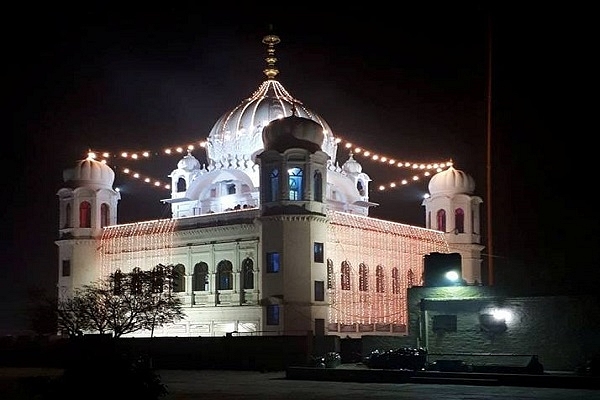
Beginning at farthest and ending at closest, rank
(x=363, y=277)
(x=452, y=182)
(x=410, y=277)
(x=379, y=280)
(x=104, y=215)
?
(x=452, y=182) → (x=104, y=215) → (x=410, y=277) → (x=379, y=280) → (x=363, y=277)

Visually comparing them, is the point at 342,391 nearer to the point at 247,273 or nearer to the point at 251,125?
the point at 247,273

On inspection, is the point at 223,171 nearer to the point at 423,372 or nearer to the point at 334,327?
the point at 334,327

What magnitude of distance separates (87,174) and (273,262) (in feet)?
47.5

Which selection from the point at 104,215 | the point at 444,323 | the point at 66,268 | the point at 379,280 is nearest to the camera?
the point at 444,323

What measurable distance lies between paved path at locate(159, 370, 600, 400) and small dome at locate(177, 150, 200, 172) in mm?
26916

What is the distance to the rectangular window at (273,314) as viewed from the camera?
45000 mm

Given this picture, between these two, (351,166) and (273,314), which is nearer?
(273,314)

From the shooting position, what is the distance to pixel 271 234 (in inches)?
1806

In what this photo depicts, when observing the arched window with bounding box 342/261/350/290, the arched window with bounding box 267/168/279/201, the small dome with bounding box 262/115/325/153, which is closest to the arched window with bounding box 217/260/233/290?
the arched window with bounding box 267/168/279/201

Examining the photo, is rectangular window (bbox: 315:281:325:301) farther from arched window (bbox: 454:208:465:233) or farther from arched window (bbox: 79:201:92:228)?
arched window (bbox: 79:201:92:228)

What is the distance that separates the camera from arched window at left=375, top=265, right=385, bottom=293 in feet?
169

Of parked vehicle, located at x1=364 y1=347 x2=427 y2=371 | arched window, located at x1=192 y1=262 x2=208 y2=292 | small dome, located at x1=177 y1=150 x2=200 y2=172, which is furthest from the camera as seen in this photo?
small dome, located at x1=177 y1=150 x2=200 y2=172

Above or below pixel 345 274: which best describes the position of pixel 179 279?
below

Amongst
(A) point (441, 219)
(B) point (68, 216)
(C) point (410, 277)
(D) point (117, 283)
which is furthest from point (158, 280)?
(A) point (441, 219)
